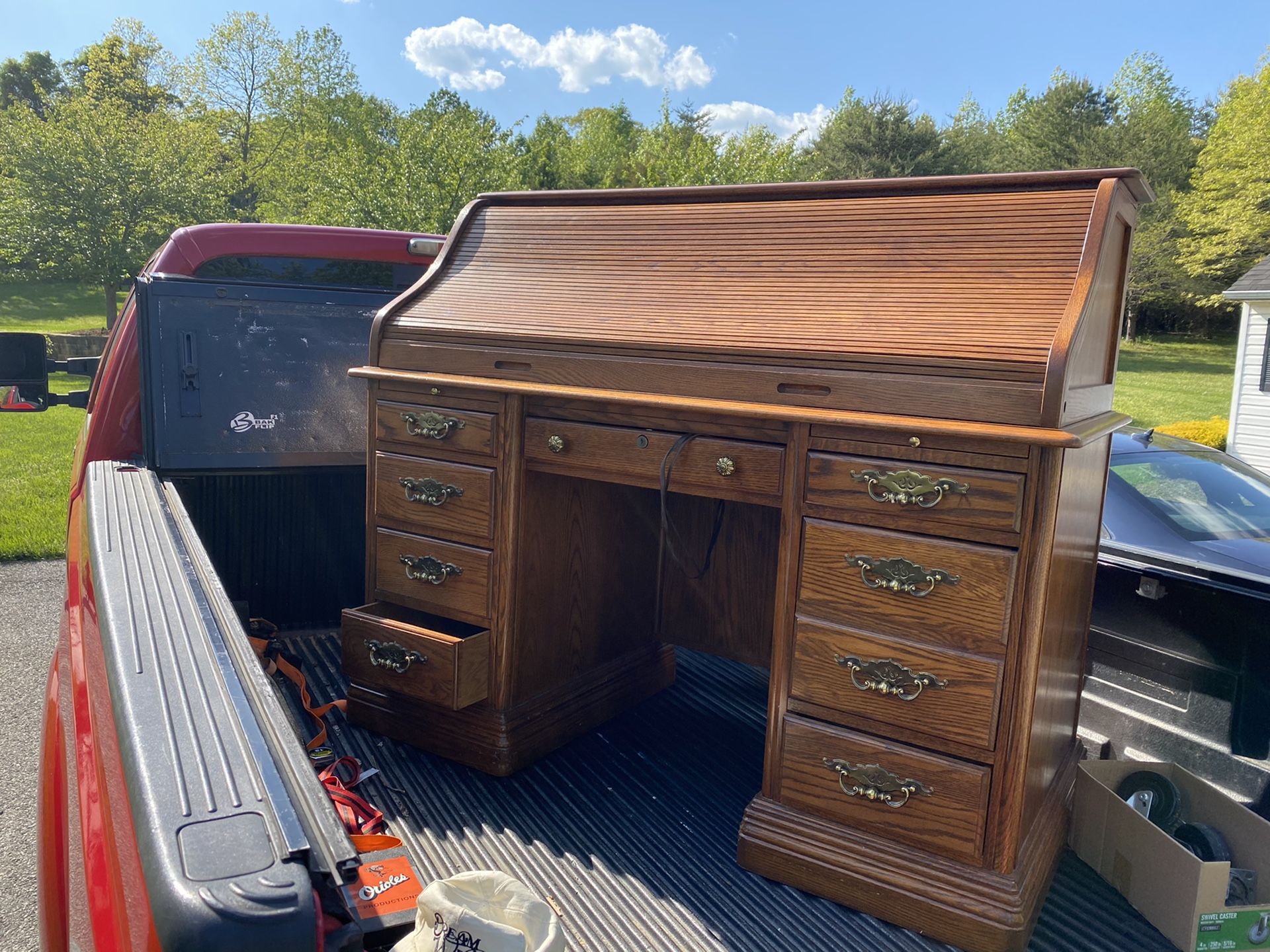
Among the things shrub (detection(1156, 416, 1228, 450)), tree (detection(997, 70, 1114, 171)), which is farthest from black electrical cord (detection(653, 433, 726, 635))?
tree (detection(997, 70, 1114, 171))

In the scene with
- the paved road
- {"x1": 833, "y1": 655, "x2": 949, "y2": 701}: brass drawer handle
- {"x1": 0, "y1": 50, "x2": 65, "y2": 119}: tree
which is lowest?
the paved road

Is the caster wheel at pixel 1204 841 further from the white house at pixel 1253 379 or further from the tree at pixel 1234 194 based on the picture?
the tree at pixel 1234 194

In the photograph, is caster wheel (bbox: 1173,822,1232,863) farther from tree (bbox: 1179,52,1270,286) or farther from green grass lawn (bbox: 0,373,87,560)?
tree (bbox: 1179,52,1270,286)

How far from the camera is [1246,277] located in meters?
14.1

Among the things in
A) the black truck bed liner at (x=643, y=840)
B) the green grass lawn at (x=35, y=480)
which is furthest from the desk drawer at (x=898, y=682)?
A: the green grass lawn at (x=35, y=480)

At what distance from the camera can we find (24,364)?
3.09 m

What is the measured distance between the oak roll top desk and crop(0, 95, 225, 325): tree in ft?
62.5

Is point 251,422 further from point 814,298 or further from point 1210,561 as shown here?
point 1210,561

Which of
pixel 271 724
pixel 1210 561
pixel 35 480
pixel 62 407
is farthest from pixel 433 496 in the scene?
pixel 62 407

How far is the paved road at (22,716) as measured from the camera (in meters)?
2.54

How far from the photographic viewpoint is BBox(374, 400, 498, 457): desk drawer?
270 centimetres

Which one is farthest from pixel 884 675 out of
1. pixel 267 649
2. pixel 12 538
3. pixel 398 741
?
pixel 12 538

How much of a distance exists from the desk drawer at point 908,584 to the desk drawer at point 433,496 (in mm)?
992

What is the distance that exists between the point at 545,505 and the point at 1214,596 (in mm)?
2020
